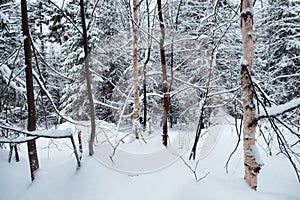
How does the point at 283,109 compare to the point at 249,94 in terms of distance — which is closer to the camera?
the point at 283,109

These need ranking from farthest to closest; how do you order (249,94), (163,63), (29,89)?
1. (163,63)
2. (29,89)
3. (249,94)

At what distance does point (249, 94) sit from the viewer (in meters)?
2.37

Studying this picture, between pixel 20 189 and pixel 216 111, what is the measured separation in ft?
17.3

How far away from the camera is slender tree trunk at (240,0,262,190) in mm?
2348

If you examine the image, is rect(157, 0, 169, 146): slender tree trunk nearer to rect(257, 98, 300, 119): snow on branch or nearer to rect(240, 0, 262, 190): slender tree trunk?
rect(240, 0, 262, 190): slender tree trunk

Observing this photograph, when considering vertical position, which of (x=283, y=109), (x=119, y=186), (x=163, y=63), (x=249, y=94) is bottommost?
(x=119, y=186)

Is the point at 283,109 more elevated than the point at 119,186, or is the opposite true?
the point at 283,109

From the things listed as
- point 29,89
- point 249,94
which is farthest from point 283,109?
point 29,89

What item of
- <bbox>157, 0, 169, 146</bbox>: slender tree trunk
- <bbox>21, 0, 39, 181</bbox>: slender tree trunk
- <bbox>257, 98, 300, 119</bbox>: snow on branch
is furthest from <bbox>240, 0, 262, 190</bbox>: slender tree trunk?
<bbox>21, 0, 39, 181</bbox>: slender tree trunk

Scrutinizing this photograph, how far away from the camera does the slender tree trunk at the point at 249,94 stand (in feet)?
7.70

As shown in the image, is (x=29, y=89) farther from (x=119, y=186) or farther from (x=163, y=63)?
(x=163, y=63)

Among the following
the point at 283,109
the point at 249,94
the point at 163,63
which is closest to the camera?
the point at 283,109

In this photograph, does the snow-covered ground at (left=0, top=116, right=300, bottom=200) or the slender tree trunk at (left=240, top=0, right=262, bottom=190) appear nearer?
the snow-covered ground at (left=0, top=116, right=300, bottom=200)

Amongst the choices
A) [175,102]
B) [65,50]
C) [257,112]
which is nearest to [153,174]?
[257,112]
